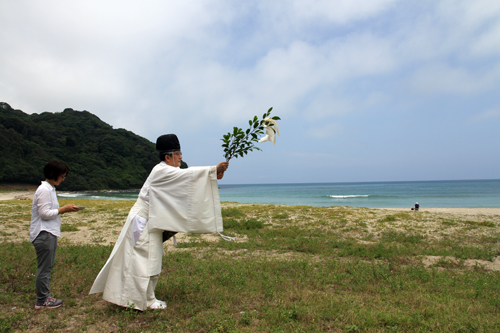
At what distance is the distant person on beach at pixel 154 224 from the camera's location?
3.43 m

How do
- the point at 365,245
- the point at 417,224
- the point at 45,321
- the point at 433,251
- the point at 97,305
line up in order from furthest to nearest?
the point at 417,224, the point at 365,245, the point at 433,251, the point at 97,305, the point at 45,321

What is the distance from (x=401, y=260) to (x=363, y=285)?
8.20 ft

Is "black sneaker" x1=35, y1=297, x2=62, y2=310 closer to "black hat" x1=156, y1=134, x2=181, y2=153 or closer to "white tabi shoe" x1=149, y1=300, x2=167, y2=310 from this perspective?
"white tabi shoe" x1=149, y1=300, x2=167, y2=310

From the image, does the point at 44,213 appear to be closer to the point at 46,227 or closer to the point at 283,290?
the point at 46,227

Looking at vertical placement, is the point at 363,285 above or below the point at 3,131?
below

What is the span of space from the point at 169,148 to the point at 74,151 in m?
87.5

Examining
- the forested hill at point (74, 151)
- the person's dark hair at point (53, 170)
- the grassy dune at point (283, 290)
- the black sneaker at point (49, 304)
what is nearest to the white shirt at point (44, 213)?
the person's dark hair at point (53, 170)

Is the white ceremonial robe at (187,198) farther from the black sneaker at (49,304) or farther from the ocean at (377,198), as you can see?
the ocean at (377,198)

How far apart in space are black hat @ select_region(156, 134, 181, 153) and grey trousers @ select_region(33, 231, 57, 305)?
1.76 meters

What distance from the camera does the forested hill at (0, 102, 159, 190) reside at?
6112 cm

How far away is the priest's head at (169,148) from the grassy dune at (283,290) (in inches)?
76.9

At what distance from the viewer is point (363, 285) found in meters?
4.69

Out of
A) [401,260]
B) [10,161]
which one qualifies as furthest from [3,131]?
[401,260]

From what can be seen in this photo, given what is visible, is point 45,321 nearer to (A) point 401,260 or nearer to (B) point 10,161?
(A) point 401,260
